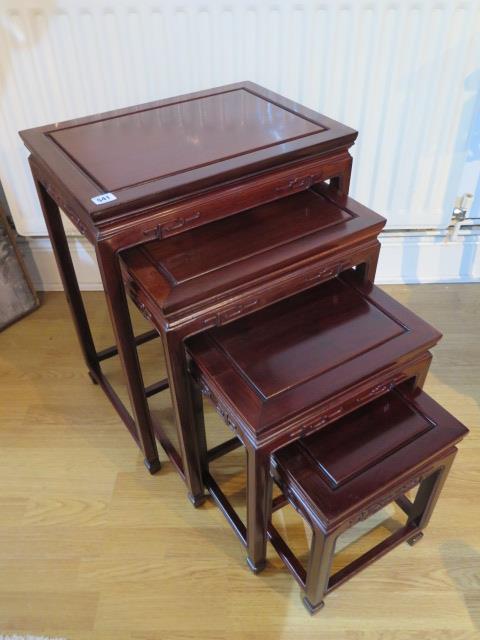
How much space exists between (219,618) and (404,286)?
3.93 ft

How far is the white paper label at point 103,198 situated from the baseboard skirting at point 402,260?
36.1 inches

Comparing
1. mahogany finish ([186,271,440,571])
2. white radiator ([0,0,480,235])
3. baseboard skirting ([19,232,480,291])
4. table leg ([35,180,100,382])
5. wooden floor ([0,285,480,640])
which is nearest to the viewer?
mahogany finish ([186,271,440,571])

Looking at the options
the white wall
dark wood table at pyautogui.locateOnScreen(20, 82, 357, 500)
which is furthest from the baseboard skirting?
dark wood table at pyautogui.locateOnScreen(20, 82, 357, 500)

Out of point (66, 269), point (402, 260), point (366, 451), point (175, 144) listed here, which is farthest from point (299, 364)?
point (402, 260)

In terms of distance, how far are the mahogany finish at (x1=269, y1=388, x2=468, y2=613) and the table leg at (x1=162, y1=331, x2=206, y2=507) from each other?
0.19 m

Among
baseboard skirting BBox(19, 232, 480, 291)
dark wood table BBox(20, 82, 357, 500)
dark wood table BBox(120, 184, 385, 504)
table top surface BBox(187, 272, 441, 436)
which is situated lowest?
baseboard skirting BBox(19, 232, 480, 291)

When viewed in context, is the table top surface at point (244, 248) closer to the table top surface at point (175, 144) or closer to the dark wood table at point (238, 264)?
the dark wood table at point (238, 264)

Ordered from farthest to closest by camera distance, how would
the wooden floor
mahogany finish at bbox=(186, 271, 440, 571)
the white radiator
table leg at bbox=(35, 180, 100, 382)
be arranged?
1. the white radiator
2. table leg at bbox=(35, 180, 100, 382)
3. the wooden floor
4. mahogany finish at bbox=(186, 271, 440, 571)

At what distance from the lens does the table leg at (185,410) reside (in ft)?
3.05

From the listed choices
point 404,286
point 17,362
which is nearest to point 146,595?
point 17,362

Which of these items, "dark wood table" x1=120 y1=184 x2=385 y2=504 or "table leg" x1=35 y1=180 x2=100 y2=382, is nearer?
"dark wood table" x1=120 y1=184 x2=385 y2=504

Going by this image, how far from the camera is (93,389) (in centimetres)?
155

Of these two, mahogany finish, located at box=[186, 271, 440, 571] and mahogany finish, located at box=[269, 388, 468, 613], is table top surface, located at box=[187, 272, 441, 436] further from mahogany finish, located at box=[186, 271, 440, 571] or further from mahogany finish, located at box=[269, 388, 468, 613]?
mahogany finish, located at box=[269, 388, 468, 613]

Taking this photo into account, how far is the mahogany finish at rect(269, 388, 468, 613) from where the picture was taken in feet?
2.92
